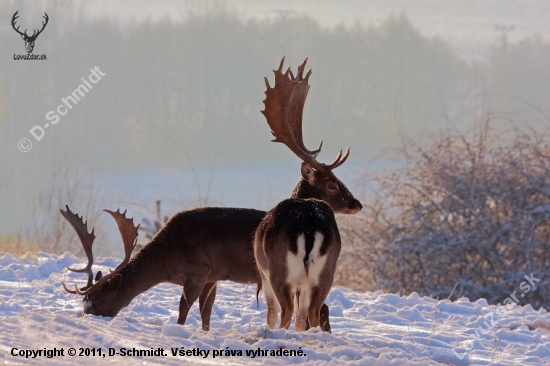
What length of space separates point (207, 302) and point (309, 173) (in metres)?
1.57

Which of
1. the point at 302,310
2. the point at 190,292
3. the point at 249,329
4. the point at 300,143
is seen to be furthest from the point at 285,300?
the point at 300,143

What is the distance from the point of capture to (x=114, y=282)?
7887mm

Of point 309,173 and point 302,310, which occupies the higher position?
point 309,173

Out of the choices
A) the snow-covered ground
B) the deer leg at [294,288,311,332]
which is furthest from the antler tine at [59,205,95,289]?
the deer leg at [294,288,311,332]

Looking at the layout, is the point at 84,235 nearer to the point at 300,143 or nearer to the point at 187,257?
the point at 187,257

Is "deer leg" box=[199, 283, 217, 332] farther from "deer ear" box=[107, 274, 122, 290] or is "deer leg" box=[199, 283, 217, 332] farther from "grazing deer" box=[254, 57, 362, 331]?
"grazing deer" box=[254, 57, 362, 331]

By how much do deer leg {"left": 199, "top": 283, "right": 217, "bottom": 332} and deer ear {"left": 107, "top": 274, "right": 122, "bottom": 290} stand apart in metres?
0.85

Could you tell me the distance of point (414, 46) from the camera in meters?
33.9

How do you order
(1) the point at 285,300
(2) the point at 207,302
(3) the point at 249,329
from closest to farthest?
(1) the point at 285,300
(3) the point at 249,329
(2) the point at 207,302

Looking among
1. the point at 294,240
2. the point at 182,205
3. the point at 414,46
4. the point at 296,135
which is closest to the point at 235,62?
the point at 414,46

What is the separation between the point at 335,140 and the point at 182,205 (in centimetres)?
1576

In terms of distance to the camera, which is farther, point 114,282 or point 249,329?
point 114,282

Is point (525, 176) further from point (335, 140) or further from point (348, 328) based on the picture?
point (335, 140)

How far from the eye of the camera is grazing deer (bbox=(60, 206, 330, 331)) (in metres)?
7.92
